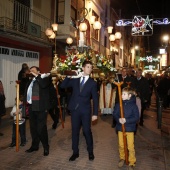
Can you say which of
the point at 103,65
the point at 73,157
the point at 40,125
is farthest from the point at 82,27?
the point at 73,157

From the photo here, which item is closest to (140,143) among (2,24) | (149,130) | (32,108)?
(149,130)

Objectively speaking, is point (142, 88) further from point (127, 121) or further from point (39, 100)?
point (39, 100)

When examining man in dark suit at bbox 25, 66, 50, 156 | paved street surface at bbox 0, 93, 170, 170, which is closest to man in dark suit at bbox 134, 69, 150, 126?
paved street surface at bbox 0, 93, 170, 170

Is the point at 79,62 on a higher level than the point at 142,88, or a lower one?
higher

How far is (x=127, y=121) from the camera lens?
4844 millimetres

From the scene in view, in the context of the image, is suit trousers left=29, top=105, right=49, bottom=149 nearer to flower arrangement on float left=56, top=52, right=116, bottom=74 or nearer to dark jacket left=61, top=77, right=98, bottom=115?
dark jacket left=61, top=77, right=98, bottom=115

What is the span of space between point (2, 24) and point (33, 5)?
3.76 metres

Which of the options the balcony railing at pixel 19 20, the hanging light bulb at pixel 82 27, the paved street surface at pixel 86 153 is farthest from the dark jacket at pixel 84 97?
the hanging light bulb at pixel 82 27

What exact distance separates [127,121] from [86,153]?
1553mm

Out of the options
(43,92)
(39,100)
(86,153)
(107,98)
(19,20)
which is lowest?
(86,153)

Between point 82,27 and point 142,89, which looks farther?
point 82,27

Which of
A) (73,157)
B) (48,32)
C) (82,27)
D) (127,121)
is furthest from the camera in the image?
(48,32)

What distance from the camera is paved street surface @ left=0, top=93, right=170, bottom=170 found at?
5078mm

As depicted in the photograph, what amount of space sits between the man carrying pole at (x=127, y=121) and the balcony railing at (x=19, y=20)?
7302 millimetres
